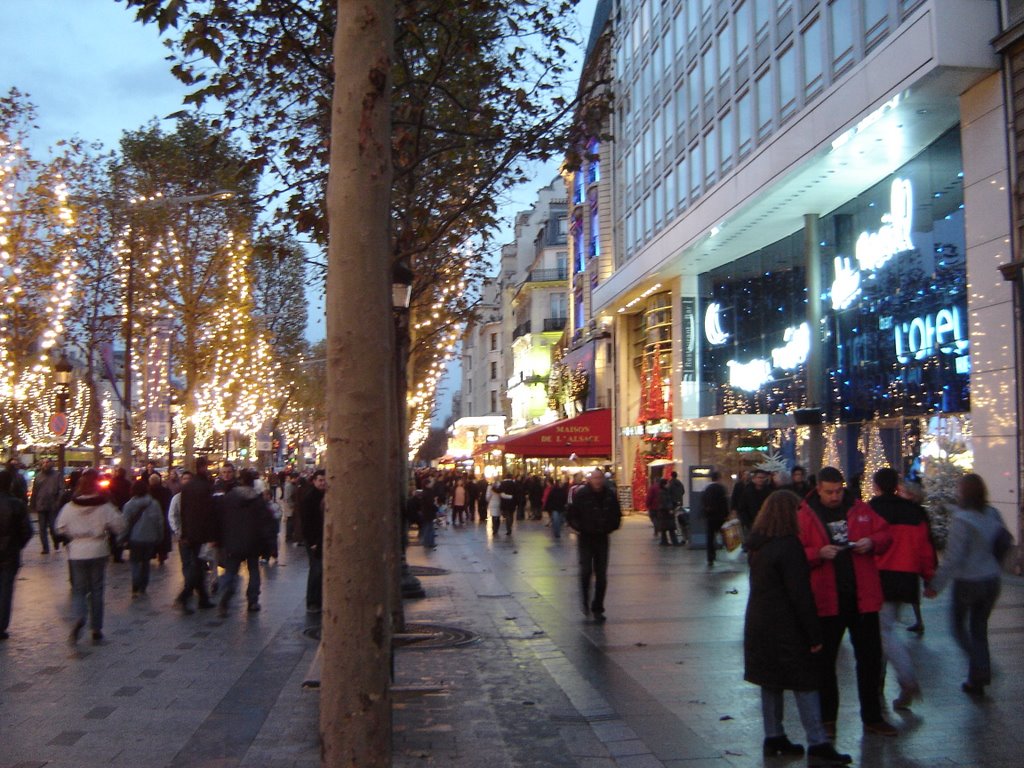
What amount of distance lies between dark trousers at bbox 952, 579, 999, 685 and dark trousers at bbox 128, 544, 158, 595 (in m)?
10.5

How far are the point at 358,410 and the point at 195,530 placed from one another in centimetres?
1009

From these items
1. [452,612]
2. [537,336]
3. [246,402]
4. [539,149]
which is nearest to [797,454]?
[452,612]

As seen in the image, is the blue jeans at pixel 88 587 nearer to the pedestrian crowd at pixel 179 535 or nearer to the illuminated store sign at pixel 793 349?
the pedestrian crowd at pixel 179 535

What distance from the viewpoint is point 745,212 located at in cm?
2677

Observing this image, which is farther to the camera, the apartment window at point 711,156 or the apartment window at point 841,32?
the apartment window at point 711,156

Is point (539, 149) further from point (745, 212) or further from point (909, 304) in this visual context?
point (745, 212)

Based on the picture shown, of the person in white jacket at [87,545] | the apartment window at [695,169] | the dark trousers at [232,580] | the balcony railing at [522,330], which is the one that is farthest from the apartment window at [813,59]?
the balcony railing at [522,330]

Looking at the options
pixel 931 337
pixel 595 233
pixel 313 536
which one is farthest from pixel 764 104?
pixel 595 233

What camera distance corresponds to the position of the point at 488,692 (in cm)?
901

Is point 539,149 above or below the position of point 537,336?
below

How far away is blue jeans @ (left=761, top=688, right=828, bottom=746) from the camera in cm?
660

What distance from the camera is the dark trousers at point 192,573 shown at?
13.9 m

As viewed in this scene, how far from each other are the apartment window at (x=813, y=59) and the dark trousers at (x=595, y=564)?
1353 cm

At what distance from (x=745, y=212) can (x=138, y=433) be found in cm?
4666
